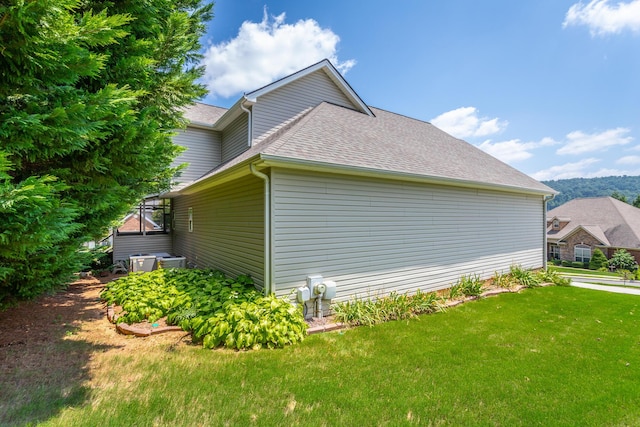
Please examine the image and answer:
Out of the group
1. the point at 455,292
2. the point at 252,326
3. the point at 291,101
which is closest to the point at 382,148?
the point at 291,101

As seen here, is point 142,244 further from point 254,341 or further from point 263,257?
point 254,341

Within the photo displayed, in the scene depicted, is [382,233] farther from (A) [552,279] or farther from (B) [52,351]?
(A) [552,279]

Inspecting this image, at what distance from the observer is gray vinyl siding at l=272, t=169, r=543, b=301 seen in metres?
5.66

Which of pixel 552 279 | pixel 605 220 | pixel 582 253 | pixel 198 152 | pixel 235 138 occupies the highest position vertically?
pixel 235 138

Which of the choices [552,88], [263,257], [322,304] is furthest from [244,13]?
[552,88]

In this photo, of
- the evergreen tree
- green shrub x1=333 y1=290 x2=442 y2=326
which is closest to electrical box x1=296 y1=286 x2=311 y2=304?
green shrub x1=333 y1=290 x2=442 y2=326

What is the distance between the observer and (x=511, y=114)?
13.2m

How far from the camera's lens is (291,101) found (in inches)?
390

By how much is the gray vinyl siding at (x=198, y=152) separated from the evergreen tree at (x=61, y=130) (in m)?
6.64

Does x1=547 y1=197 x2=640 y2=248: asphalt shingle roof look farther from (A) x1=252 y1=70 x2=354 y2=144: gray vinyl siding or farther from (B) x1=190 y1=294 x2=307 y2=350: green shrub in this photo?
(B) x1=190 y1=294 x2=307 y2=350: green shrub

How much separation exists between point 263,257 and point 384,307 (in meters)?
2.88

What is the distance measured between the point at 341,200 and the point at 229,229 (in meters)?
3.25

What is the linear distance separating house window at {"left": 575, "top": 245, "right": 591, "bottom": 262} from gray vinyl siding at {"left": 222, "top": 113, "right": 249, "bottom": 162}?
41.2 metres

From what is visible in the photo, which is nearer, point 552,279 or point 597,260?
point 552,279
